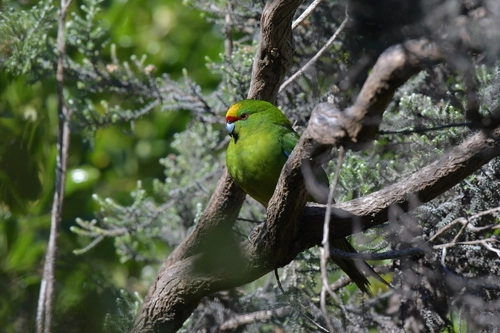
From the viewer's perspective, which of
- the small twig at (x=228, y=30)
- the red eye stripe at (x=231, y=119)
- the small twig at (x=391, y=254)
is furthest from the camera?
the small twig at (x=228, y=30)

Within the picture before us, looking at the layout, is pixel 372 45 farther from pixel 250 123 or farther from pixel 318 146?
pixel 250 123

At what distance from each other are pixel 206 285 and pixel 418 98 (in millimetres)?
1511

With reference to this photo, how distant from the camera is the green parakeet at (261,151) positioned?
9.05ft

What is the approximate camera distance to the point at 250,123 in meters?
2.96

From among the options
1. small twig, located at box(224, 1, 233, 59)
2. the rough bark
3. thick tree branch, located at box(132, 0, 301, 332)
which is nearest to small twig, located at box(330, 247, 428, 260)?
the rough bark

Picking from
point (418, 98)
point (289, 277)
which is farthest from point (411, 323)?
point (418, 98)

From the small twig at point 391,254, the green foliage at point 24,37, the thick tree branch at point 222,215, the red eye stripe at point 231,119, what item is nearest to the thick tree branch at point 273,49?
the thick tree branch at point 222,215

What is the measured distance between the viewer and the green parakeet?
276 cm

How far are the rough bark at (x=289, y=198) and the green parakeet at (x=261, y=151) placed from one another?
0.40 ft

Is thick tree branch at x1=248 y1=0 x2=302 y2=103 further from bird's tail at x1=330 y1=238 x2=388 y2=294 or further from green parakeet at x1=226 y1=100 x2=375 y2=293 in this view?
bird's tail at x1=330 y1=238 x2=388 y2=294

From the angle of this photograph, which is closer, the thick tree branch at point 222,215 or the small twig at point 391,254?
the small twig at point 391,254

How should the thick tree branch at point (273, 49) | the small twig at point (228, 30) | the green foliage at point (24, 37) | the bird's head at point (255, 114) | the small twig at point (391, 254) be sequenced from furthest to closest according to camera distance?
the small twig at point (228, 30), the green foliage at point (24, 37), the bird's head at point (255, 114), the thick tree branch at point (273, 49), the small twig at point (391, 254)

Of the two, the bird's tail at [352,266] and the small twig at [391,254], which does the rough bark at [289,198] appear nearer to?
the small twig at [391,254]

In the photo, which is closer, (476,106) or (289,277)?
(476,106)
